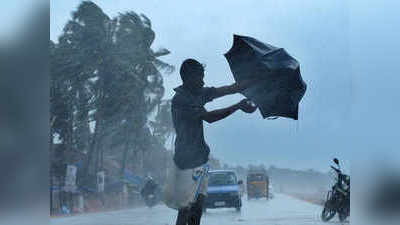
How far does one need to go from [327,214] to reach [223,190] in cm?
104

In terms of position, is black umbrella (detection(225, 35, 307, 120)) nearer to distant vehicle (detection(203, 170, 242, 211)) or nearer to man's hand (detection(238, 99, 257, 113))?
man's hand (detection(238, 99, 257, 113))

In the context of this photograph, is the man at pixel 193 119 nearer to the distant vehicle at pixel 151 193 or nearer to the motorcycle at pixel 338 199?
the distant vehicle at pixel 151 193

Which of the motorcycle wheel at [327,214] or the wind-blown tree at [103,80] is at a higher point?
the wind-blown tree at [103,80]

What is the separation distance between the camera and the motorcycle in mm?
6645

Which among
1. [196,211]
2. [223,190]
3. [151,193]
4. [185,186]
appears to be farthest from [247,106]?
[151,193]

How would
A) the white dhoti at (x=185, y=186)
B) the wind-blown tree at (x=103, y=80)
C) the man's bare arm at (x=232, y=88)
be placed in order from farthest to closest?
the wind-blown tree at (x=103, y=80)
the man's bare arm at (x=232, y=88)
the white dhoti at (x=185, y=186)

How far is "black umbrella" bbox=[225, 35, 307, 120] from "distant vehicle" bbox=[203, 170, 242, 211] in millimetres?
833

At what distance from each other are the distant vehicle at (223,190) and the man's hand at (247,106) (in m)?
0.91

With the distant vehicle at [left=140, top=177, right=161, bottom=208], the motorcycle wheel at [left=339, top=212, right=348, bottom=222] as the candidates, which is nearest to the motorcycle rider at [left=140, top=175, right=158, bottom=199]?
the distant vehicle at [left=140, top=177, right=161, bottom=208]

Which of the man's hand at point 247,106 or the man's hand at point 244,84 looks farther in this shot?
the man's hand at point 244,84

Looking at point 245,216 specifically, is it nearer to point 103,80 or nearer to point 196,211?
point 196,211

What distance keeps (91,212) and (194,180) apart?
1957mm

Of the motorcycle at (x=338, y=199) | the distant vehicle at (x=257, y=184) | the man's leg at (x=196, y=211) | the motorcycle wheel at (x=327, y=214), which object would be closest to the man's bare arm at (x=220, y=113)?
the man's leg at (x=196, y=211)

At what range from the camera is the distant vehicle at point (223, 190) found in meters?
6.32
